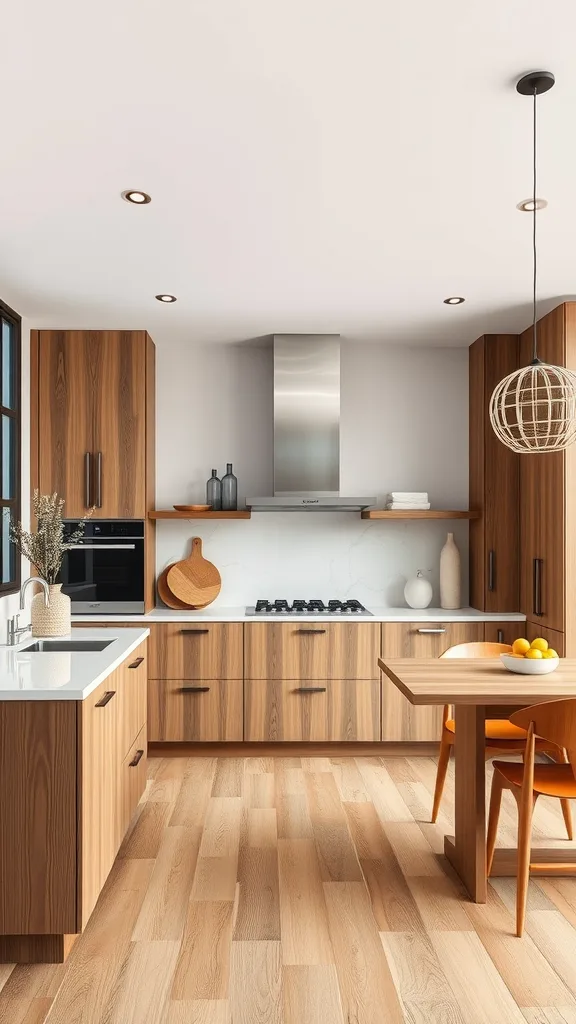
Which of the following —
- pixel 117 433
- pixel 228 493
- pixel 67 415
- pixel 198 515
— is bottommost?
pixel 198 515

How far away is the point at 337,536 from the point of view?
5016mm

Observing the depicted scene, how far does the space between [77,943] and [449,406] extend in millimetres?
3826

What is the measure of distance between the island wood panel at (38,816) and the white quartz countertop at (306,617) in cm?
210

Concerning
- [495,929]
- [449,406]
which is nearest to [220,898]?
[495,929]

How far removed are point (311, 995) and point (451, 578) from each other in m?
3.05

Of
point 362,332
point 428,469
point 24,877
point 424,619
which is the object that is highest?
point 362,332

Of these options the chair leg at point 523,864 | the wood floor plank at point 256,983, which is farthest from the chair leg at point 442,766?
the wood floor plank at point 256,983

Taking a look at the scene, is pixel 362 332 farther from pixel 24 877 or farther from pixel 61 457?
pixel 24 877

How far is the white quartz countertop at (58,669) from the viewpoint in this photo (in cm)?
226

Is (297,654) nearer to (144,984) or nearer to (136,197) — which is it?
(144,984)

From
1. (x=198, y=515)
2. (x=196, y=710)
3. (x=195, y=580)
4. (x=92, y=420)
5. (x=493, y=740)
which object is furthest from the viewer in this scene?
(x=195, y=580)

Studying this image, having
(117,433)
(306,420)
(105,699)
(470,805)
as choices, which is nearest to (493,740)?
(470,805)

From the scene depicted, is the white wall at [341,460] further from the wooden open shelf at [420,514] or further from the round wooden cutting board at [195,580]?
the wooden open shelf at [420,514]

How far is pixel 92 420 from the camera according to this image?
4488 millimetres
